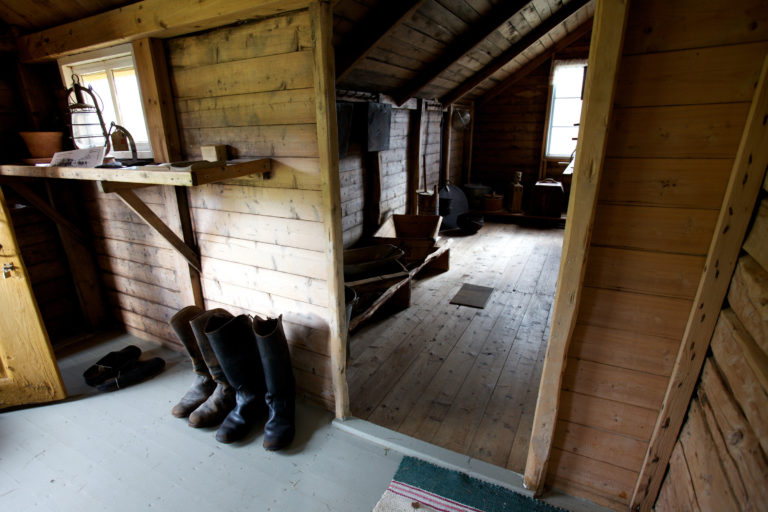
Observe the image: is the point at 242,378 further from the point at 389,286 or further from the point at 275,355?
the point at 389,286

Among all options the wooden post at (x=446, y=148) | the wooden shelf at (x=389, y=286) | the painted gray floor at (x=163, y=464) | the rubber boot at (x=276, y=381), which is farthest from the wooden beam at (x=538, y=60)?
the painted gray floor at (x=163, y=464)

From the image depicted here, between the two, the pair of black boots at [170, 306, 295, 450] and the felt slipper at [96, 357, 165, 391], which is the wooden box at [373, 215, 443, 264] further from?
the felt slipper at [96, 357, 165, 391]

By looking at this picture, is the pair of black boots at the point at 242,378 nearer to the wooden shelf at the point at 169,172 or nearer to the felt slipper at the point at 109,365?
the felt slipper at the point at 109,365

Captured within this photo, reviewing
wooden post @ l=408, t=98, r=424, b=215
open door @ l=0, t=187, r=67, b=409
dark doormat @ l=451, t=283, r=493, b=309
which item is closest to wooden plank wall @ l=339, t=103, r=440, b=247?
wooden post @ l=408, t=98, r=424, b=215

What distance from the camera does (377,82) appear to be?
3.33 meters

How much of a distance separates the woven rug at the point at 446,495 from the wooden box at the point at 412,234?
1.98 metres

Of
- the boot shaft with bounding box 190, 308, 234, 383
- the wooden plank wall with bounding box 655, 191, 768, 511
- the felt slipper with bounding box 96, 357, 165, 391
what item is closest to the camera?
the wooden plank wall with bounding box 655, 191, 768, 511

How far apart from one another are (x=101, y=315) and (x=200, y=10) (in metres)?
2.33

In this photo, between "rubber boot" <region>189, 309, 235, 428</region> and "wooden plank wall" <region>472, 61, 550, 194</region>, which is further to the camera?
"wooden plank wall" <region>472, 61, 550, 194</region>

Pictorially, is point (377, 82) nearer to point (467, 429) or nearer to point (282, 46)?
point (282, 46)

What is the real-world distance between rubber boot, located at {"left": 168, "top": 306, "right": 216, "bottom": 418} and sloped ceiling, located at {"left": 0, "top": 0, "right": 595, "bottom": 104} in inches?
59.4

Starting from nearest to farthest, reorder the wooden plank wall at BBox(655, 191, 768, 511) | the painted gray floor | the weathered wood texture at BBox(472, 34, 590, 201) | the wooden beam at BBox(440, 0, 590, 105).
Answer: the wooden plank wall at BBox(655, 191, 768, 511)
the painted gray floor
the wooden beam at BBox(440, 0, 590, 105)
the weathered wood texture at BBox(472, 34, 590, 201)

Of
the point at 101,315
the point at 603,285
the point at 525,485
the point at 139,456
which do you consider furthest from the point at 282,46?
the point at 101,315

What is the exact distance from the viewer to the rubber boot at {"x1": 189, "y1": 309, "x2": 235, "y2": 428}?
6.09 feet
